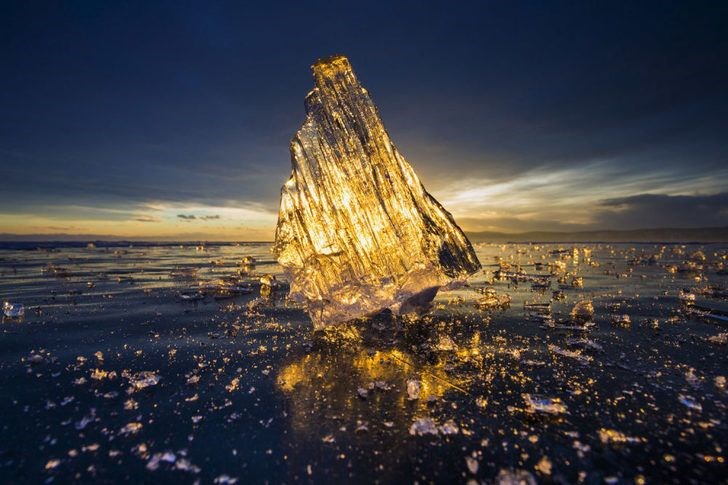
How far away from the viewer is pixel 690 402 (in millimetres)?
4223

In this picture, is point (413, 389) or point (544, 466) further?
point (413, 389)

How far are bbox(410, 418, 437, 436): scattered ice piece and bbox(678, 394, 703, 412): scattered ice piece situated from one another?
10.5ft

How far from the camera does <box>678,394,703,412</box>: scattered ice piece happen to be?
4.09 meters

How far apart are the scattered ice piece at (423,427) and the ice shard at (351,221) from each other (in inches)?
132

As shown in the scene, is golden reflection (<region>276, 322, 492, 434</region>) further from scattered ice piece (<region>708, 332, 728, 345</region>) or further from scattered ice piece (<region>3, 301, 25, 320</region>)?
scattered ice piece (<region>3, 301, 25, 320</region>)

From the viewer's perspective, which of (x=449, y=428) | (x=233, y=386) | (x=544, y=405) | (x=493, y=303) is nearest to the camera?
(x=449, y=428)

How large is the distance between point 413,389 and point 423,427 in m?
0.74

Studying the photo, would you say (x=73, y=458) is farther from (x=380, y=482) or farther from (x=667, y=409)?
(x=667, y=409)

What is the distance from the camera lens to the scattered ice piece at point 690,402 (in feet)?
13.4

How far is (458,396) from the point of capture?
4.40 metres

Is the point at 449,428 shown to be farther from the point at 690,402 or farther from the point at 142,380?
the point at 142,380

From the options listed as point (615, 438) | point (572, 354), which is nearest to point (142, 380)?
point (615, 438)

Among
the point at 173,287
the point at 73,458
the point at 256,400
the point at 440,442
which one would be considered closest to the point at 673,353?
the point at 440,442

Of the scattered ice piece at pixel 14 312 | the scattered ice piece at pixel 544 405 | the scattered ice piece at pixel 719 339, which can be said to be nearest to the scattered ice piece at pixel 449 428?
the scattered ice piece at pixel 544 405
